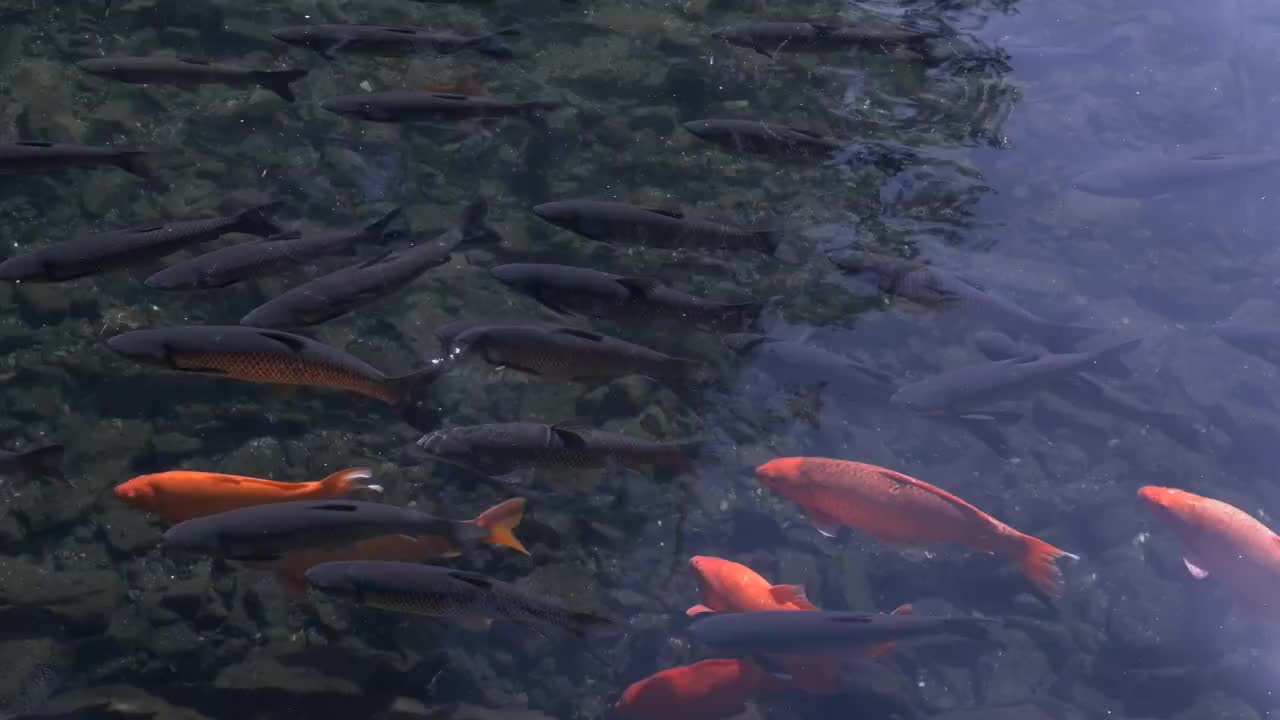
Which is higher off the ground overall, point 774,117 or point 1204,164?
point 774,117

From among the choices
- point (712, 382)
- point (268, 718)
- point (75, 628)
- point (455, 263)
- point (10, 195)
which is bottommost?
point (268, 718)

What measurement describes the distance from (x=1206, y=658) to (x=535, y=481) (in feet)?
14.6

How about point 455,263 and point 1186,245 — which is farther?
point 1186,245

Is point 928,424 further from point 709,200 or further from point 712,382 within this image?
point 709,200

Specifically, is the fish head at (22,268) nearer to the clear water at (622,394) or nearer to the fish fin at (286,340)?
the clear water at (622,394)

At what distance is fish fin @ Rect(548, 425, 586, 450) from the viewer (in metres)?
3.86

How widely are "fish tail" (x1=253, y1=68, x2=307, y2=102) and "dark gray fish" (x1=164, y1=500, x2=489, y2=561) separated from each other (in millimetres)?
2701

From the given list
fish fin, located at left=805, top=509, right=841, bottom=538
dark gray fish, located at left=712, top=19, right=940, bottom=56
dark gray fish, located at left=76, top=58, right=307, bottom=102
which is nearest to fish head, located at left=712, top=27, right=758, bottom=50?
dark gray fish, located at left=712, top=19, right=940, bottom=56

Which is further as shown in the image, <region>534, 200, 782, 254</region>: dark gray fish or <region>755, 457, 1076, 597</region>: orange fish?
<region>755, 457, 1076, 597</region>: orange fish

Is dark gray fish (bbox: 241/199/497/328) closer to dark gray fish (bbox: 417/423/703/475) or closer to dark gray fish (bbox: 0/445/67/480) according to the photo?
dark gray fish (bbox: 417/423/703/475)

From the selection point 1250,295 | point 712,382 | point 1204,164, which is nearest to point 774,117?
point 712,382

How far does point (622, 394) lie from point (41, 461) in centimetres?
279

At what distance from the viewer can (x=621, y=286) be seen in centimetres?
416

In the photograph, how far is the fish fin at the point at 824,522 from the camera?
5031 mm
